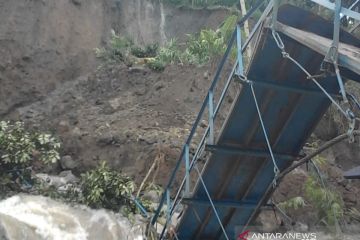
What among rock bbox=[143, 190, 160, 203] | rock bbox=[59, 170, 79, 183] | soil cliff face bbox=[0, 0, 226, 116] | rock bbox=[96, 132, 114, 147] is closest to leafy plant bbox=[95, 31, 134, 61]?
soil cliff face bbox=[0, 0, 226, 116]

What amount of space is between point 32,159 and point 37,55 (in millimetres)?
3892

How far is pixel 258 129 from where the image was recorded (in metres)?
5.85

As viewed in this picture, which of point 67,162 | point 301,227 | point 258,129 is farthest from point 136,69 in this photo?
point 258,129

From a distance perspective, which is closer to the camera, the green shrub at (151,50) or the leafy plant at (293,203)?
the leafy plant at (293,203)

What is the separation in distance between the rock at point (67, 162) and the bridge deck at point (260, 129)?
13.9 ft

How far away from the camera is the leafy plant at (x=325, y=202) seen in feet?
30.9

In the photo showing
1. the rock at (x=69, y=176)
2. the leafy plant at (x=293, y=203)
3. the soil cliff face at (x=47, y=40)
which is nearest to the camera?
the leafy plant at (x=293, y=203)

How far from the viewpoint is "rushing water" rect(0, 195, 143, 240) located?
292 inches

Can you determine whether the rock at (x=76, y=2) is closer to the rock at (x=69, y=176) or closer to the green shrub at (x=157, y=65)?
the green shrub at (x=157, y=65)

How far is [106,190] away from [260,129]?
3888 millimetres

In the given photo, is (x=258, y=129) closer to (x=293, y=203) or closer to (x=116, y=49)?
(x=293, y=203)

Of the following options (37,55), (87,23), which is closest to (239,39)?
(37,55)

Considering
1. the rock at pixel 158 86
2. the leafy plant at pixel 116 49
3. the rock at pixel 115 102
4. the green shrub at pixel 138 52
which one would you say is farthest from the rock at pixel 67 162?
the green shrub at pixel 138 52

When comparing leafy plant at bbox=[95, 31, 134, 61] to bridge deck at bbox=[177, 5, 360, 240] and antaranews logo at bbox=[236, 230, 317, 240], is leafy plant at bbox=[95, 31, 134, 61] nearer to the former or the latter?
antaranews logo at bbox=[236, 230, 317, 240]
